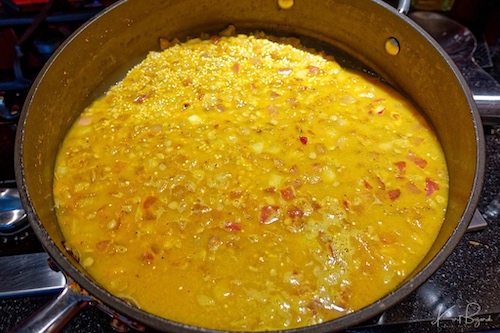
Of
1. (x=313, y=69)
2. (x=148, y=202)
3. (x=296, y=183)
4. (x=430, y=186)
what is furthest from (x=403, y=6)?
(x=148, y=202)

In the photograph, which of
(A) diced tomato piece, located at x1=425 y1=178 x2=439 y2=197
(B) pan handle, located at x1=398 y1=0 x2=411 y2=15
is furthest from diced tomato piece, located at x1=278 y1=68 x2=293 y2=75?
(A) diced tomato piece, located at x1=425 y1=178 x2=439 y2=197

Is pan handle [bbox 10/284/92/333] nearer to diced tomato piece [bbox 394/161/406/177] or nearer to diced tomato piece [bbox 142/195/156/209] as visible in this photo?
diced tomato piece [bbox 142/195/156/209]

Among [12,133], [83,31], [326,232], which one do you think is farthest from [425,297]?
[12,133]

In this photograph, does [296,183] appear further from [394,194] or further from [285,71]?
[285,71]

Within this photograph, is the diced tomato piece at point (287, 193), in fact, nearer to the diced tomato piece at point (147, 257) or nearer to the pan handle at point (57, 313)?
the diced tomato piece at point (147, 257)

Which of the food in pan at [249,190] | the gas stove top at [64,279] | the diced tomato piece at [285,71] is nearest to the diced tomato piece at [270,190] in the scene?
the food in pan at [249,190]
